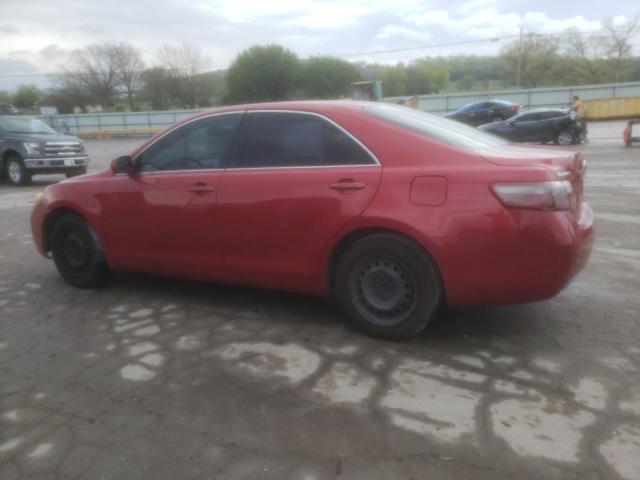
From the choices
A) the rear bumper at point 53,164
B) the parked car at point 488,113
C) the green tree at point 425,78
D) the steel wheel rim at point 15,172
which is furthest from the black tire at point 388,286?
the green tree at point 425,78

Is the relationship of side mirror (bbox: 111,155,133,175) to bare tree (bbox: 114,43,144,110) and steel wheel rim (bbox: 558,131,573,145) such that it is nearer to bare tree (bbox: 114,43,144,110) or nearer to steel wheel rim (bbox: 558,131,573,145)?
steel wheel rim (bbox: 558,131,573,145)

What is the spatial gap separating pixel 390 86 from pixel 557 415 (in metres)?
77.5

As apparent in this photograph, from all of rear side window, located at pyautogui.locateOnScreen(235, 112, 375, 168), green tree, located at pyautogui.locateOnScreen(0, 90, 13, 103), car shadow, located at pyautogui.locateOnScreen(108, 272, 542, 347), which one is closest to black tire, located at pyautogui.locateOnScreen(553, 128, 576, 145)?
car shadow, located at pyautogui.locateOnScreen(108, 272, 542, 347)

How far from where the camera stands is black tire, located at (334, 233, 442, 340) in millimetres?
3357

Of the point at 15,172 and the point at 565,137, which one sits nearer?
the point at 15,172

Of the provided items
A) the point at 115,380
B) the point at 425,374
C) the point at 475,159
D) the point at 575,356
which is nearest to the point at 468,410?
the point at 425,374

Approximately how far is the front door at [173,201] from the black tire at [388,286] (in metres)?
1.12

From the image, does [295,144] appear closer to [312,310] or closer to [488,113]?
[312,310]

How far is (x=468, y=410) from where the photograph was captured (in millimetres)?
2742

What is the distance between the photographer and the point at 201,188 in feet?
13.3

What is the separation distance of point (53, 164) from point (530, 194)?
13.5 metres

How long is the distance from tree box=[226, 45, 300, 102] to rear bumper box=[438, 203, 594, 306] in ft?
193

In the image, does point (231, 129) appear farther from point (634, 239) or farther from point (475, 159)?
point (634, 239)

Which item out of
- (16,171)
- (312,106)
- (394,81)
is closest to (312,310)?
(312,106)
